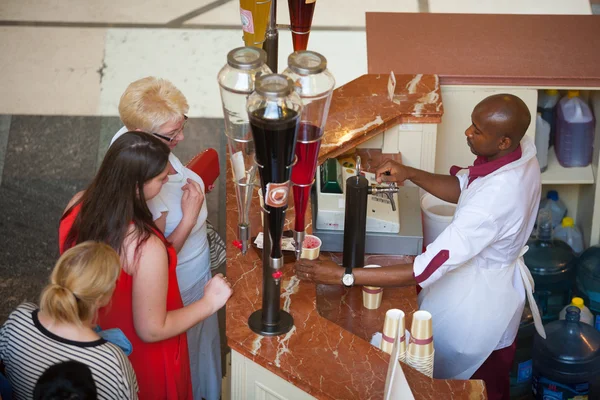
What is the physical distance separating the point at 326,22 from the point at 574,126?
10.9 ft

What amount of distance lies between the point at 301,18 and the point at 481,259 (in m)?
1.09

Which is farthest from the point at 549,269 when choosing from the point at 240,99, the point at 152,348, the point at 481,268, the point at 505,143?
the point at 240,99

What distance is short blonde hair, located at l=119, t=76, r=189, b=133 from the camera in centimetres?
278

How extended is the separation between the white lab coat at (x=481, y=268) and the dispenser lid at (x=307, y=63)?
95 centimetres

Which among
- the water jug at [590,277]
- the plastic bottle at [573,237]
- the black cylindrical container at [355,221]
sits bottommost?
the water jug at [590,277]

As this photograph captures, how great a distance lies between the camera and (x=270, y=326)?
8.21ft

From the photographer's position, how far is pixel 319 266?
276 cm

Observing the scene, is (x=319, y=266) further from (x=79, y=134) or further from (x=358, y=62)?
(x=358, y=62)

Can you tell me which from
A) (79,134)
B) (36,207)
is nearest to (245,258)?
(36,207)

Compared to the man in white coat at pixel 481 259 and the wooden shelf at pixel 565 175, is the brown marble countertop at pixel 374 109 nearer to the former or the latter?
the man in white coat at pixel 481 259

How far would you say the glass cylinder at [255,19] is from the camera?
2.76 metres

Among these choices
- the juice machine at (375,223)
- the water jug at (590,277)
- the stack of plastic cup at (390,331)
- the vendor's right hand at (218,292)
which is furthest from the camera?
the water jug at (590,277)

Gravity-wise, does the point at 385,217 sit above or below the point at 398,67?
below

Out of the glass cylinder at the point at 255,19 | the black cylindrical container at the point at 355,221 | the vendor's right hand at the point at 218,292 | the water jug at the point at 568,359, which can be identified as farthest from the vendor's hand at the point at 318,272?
the water jug at the point at 568,359
